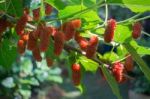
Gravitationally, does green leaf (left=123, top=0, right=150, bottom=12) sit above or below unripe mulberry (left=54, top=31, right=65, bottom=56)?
above

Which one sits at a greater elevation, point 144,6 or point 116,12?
point 144,6

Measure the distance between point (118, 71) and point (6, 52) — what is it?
0.26 metres

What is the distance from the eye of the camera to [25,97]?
2.64 m

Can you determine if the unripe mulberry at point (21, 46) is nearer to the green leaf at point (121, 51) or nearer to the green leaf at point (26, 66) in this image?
the green leaf at point (121, 51)

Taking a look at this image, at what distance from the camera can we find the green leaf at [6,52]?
2.94 ft

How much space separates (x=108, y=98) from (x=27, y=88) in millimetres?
1747

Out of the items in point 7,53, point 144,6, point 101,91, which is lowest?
point 101,91

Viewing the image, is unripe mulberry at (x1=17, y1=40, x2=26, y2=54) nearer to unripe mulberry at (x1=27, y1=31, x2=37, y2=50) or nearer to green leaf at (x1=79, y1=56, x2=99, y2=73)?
unripe mulberry at (x1=27, y1=31, x2=37, y2=50)

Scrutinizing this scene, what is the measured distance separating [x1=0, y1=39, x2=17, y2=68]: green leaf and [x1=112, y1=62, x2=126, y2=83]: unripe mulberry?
23 cm

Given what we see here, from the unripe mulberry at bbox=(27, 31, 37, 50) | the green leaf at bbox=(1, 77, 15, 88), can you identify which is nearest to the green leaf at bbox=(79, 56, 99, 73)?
the unripe mulberry at bbox=(27, 31, 37, 50)

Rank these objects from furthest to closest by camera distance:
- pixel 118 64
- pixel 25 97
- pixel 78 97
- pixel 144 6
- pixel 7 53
Result: pixel 78 97, pixel 25 97, pixel 7 53, pixel 118 64, pixel 144 6

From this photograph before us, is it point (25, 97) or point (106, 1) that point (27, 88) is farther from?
point (106, 1)

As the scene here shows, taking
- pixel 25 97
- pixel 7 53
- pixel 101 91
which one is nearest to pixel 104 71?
pixel 7 53

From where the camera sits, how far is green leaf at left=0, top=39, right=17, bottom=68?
0.90 m
